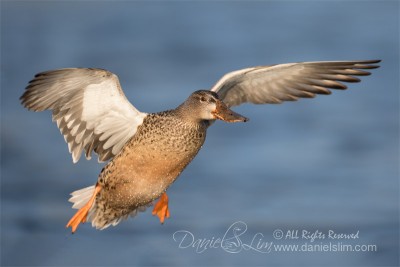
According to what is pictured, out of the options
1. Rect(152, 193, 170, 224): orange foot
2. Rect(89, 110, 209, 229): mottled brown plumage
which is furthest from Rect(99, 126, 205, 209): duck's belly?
Rect(152, 193, 170, 224): orange foot

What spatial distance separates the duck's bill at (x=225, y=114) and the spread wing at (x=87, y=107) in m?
0.60

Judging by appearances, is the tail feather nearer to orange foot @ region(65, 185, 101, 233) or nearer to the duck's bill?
orange foot @ region(65, 185, 101, 233)

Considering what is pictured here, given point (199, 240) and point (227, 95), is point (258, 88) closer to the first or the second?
point (227, 95)

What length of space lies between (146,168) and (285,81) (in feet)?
4.51

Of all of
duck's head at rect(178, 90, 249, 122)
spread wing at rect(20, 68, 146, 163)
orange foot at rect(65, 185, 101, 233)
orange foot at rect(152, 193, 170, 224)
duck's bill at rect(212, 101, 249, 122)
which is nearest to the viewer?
duck's bill at rect(212, 101, 249, 122)

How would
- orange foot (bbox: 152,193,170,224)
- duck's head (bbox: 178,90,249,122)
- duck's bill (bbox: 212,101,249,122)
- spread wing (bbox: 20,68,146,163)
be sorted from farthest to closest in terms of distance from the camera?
1. orange foot (bbox: 152,193,170,224)
2. spread wing (bbox: 20,68,146,163)
3. duck's head (bbox: 178,90,249,122)
4. duck's bill (bbox: 212,101,249,122)

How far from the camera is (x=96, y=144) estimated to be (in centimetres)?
804

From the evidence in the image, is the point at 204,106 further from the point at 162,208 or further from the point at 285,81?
the point at 162,208

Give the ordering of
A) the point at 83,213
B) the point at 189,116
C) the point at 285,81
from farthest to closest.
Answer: the point at 285,81 < the point at 83,213 < the point at 189,116

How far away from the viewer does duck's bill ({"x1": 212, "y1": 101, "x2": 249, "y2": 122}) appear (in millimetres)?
7355

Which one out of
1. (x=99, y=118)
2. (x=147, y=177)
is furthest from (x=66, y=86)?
(x=147, y=177)

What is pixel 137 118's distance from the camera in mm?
7812

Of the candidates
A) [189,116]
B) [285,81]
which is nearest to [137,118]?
[189,116]

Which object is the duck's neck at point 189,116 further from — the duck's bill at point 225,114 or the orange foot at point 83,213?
the orange foot at point 83,213
